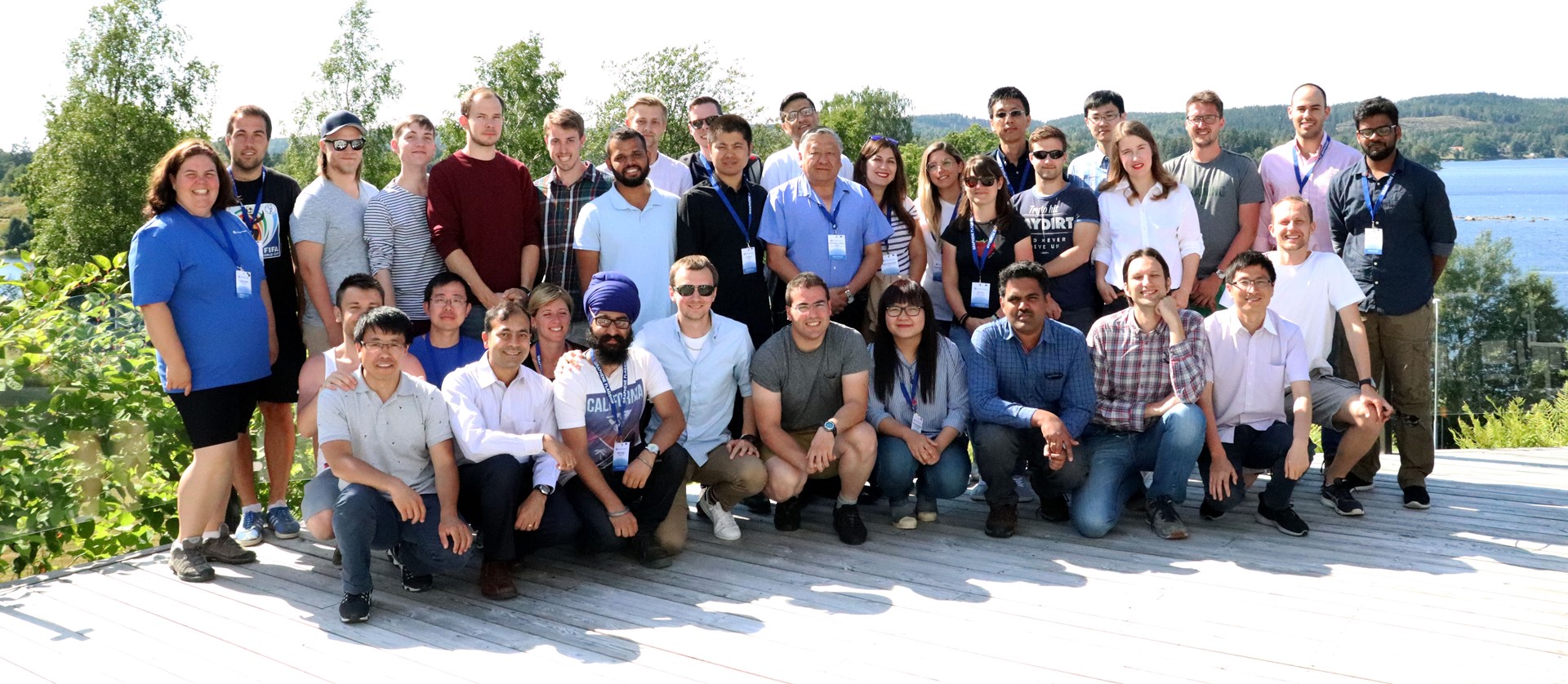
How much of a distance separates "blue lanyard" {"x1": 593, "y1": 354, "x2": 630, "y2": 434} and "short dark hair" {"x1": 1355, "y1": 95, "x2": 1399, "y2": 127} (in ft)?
11.6

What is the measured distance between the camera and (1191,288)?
5559 millimetres

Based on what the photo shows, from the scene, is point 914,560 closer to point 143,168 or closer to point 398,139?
point 398,139

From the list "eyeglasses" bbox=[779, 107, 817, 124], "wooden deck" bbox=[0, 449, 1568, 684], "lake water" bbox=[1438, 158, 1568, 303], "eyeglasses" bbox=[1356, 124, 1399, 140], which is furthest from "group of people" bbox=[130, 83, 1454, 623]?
"lake water" bbox=[1438, 158, 1568, 303]

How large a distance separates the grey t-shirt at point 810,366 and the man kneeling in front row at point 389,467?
52.4 inches

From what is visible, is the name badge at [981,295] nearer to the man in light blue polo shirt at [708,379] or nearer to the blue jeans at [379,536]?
the man in light blue polo shirt at [708,379]

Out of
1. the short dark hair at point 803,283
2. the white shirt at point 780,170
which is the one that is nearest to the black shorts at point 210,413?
the short dark hair at point 803,283

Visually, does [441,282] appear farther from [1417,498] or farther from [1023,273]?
[1417,498]

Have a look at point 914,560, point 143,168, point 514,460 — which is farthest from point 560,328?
point 143,168

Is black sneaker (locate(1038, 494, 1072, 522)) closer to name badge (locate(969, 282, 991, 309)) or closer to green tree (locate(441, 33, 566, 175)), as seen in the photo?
name badge (locate(969, 282, 991, 309))

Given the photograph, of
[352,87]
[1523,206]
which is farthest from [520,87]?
[1523,206]

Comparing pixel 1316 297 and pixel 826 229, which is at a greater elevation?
pixel 826 229

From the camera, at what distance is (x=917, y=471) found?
4.99 meters

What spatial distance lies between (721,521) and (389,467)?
138 cm

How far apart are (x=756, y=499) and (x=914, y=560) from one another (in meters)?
1.04
